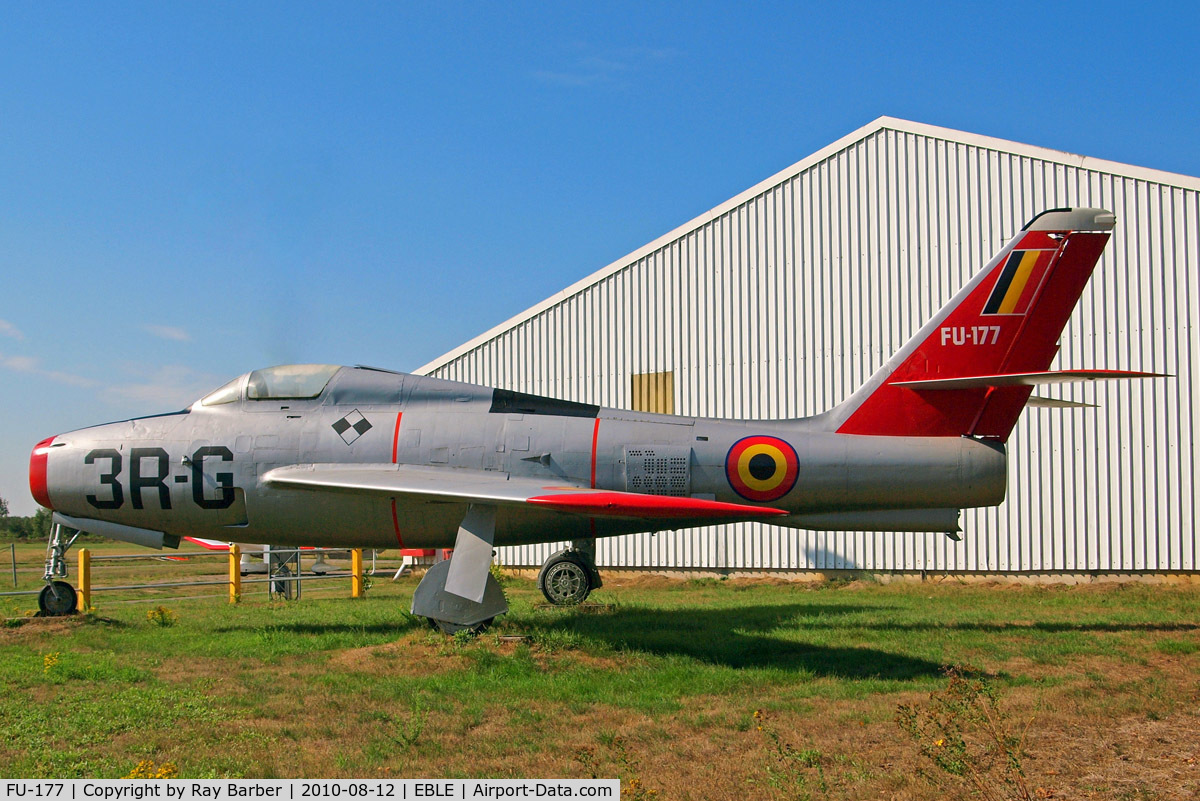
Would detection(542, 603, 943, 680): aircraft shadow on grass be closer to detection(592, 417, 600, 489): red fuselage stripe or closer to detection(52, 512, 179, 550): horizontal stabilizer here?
detection(592, 417, 600, 489): red fuselage stripe

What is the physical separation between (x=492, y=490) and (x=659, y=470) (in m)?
2.47

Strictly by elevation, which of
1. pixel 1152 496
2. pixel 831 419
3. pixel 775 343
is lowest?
pixel 1152 496

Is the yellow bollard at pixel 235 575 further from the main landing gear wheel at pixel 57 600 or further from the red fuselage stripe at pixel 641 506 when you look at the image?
the red fuselage stripe at pixel 641 506

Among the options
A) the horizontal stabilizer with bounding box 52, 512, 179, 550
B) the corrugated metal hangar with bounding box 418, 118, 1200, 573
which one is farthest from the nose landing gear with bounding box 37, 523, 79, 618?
the corrugated metal hangar with bounding box 418, 118, 1200, 573

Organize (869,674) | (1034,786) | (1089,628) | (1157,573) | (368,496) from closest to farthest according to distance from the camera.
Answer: (1034,786)
(869,674)
(368,496)
(1089,628)
(1157,573)

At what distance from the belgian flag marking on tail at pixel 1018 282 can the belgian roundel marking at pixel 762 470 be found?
11.3ft

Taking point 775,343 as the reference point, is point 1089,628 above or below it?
below

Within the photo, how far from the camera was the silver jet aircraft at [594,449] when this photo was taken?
40.1ft

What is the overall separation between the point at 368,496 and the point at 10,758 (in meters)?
5.99

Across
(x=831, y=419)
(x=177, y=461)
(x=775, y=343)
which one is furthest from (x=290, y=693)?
(x=775, y=343)

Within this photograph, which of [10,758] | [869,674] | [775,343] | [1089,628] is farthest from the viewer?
[775,343]

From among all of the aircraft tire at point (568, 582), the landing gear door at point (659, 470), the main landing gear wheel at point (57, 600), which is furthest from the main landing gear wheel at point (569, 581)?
the main landing gear wheel at point (57, 600)

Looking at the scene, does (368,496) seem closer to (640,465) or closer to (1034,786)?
(640,465)

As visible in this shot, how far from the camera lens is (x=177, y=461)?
1257 cm
